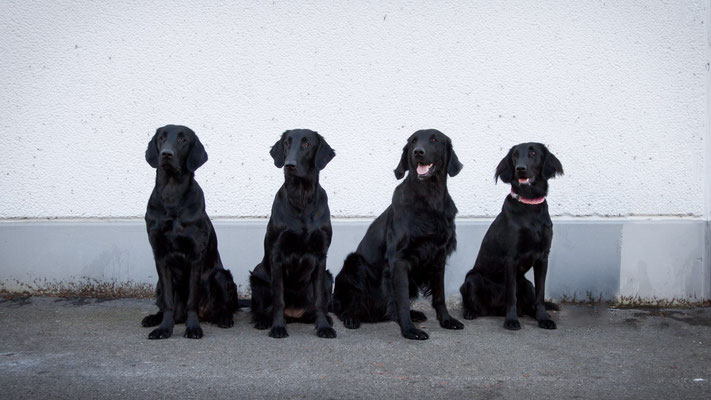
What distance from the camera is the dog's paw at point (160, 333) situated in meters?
4.10

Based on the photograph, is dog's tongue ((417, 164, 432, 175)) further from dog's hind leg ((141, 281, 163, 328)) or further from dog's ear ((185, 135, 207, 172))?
dog's hind leg ((141, 281, 163, 328))

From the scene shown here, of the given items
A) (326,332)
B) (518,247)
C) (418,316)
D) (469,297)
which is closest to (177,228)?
(326,332)

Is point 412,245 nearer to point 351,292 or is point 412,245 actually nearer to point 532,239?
point 351,292

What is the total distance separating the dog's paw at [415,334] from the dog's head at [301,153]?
4.25ft

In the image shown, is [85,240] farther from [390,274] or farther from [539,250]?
[539,250]

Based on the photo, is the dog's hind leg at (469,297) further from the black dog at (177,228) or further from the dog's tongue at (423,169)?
the black dog at (177,228)

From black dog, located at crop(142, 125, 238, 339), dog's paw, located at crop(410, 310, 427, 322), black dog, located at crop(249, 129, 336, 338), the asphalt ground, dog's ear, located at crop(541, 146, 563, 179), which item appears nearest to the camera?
the asphalt ground

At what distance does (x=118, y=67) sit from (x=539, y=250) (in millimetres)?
4023

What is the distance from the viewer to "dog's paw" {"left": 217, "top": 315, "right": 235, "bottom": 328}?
4.54 m

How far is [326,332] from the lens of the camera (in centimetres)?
426

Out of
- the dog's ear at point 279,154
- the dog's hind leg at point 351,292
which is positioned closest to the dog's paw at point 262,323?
the dog's hind leg at point 351,292

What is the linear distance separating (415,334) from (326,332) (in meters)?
0.61

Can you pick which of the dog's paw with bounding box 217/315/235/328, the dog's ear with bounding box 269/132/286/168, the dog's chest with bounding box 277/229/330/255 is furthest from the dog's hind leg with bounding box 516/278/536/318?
the dog's paw with bounding box 217/315/235/328

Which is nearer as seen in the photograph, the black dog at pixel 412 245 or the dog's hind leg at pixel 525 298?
the black dog at pixel 412 245
